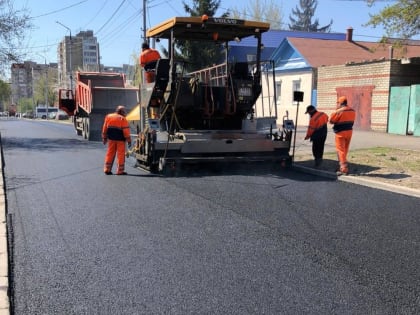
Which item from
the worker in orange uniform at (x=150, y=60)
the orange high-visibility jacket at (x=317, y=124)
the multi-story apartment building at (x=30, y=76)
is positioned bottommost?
the orange high-visibility jacket at (x=317, y=124)

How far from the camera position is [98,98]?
18.1 meters

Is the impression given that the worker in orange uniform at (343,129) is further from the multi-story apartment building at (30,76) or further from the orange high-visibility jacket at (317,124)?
the multi-story apartment building at (30,76)

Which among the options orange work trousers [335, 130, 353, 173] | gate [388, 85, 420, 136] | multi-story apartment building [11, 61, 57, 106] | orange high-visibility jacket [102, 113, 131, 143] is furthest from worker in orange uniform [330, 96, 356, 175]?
multi-story apartment building [11, 61, 57, 106]

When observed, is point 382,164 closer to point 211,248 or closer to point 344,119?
point 344,119

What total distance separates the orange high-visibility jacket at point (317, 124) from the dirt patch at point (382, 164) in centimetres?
74

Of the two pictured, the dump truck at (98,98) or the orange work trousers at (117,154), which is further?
the dump truck at (98,98)

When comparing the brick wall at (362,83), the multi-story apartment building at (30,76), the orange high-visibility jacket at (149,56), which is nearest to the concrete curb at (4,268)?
the orange high-visibility jacket at (149,56)

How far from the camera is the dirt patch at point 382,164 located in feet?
29.0

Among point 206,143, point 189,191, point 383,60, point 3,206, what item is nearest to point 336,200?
point 189,191

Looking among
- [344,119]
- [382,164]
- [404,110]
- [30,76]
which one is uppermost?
[30,76]

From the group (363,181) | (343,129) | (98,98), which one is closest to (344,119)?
(343,129)

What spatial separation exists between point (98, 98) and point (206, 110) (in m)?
9.33

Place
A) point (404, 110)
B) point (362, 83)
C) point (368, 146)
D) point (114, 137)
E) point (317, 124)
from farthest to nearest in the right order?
1. point (362, 83)
2. point (404, 110)
3. point (368, 146)
4. point (317, 124)
5. point (114, 137)

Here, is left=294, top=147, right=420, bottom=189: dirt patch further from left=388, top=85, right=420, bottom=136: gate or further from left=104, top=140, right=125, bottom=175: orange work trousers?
left=388, top=85, right=420, bottom=136: gate
